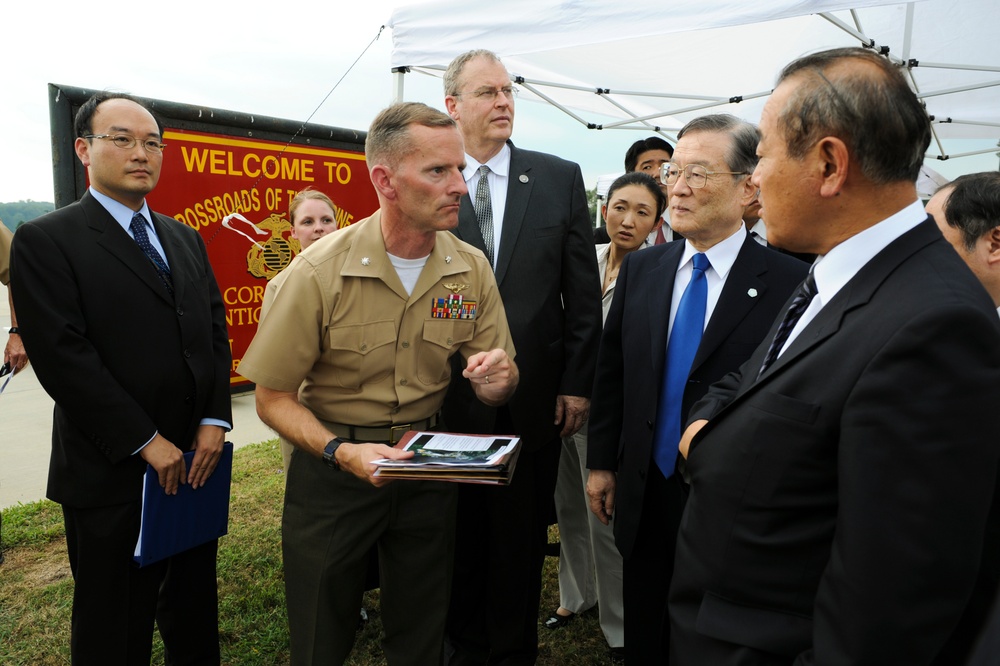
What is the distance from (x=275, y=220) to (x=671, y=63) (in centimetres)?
481

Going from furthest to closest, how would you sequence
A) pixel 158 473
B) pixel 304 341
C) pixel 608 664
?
pixel 608 664, pixel 158 473, pixel 304 341

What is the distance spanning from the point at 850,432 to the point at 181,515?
2.34m

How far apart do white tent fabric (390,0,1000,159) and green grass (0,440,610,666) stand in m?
3.22

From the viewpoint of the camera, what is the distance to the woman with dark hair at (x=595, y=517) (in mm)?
3305

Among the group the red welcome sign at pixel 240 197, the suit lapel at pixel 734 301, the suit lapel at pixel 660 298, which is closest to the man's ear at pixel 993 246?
the suit lapel at pixel 734 301

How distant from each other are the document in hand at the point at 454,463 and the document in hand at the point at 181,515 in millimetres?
1147

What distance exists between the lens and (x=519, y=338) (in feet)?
9.09

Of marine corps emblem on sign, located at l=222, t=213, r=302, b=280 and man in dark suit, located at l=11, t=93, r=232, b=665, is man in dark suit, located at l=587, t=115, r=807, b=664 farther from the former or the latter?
marine corps emblem on sign, located at l=222, t=213, r=302, b=280

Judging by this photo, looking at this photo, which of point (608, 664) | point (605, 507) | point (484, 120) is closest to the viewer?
point (605, 507)

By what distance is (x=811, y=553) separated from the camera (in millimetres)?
1177

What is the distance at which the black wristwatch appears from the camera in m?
1.93

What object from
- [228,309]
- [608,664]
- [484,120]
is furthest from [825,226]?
[228,309]

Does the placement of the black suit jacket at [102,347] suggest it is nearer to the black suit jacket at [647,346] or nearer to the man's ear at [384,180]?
the man's ear at [384,180]

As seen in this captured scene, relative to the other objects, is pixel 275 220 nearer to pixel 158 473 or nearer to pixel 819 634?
pixel 158 473
